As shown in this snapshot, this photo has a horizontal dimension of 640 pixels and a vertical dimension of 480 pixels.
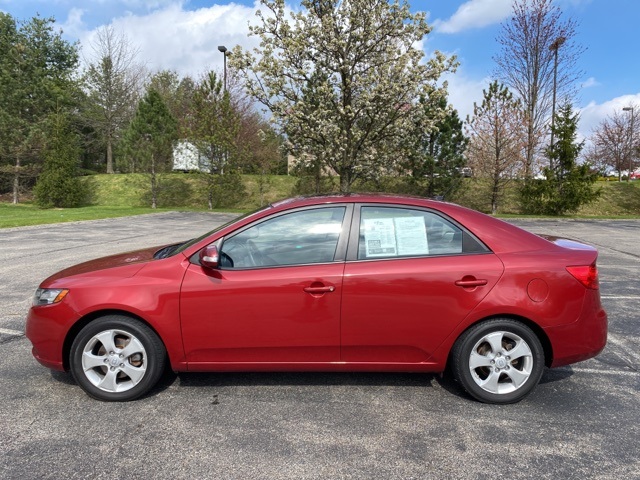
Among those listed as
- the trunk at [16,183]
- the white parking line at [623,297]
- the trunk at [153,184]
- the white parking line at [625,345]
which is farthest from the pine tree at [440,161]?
the trunk at [16,183]

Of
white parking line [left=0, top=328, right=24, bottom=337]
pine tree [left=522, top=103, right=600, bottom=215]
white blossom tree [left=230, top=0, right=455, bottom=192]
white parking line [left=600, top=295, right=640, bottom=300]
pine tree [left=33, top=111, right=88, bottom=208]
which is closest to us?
white parking line [left=0, top=328, right=24, bottom=337]

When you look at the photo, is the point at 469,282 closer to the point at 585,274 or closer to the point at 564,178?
the point at 585,274

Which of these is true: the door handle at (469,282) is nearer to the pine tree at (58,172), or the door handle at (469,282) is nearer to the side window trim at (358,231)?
the side window trim at (358,231)

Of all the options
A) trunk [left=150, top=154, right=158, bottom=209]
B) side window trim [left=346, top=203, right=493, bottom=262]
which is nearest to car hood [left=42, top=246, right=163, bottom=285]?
side window trim [left=346, top=203, right=493, bottom=262]

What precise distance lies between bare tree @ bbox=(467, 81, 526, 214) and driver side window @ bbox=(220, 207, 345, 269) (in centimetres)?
2441

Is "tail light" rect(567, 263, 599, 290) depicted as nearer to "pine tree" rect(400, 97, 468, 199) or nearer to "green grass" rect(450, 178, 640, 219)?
"pine tree" rect(400, 97, 468, 199)

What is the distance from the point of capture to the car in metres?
3.11

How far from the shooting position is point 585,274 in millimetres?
3205

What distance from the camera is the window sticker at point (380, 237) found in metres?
3.23

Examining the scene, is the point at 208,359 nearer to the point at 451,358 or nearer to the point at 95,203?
the point at 451,358

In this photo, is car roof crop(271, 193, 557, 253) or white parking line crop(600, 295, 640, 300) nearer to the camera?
car roof crop(271, 193, 557, 253)

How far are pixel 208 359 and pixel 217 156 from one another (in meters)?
24.9

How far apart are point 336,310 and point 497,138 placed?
82.5 ft

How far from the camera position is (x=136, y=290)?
3.13m
